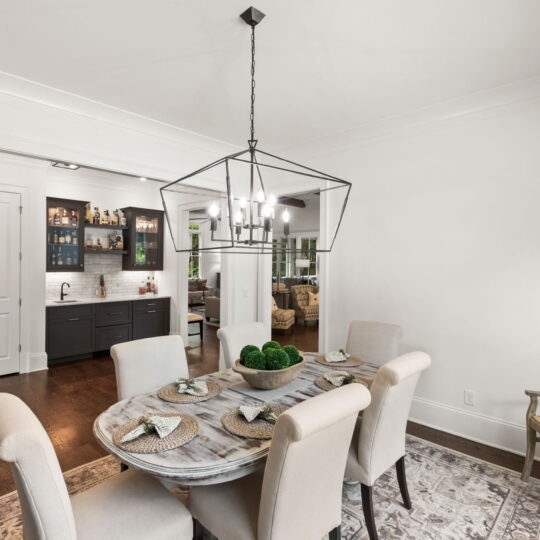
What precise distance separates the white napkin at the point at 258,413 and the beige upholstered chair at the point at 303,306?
20.8ft

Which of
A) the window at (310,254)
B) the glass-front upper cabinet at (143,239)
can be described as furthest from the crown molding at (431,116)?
the window at (310,254)

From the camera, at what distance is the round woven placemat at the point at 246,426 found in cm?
153

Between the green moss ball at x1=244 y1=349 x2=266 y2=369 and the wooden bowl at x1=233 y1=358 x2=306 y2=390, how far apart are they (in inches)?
→ 1.1

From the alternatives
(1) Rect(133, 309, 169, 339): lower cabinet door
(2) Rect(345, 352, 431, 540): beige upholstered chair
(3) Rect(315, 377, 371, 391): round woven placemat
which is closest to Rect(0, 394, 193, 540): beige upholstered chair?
(2) Rect(345, 352, 431, 540): beige upholstered chair

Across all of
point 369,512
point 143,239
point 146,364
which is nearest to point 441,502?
point 369,512

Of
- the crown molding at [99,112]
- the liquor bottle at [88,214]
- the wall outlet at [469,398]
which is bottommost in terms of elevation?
the wall outlet at [469,398]

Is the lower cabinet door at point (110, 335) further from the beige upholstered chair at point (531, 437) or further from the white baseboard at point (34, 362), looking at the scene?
the beige upholstered chair at point (531, 437)

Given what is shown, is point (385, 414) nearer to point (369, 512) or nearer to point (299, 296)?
point (369, 512)

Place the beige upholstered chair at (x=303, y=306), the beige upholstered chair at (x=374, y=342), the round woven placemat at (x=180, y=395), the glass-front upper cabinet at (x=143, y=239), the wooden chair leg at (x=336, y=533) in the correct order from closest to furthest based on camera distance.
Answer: the wooden chair leg at (x=336, y=533), the round woven placemat at (x=180, y=395), the beige upholstered chair at (x=374, y=342), the glass-front upper cabinet at (x=143, y=239), the beige upholstered chair at (x=303, y=306)

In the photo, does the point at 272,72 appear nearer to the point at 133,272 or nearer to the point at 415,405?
the point at 415,405

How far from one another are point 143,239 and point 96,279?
0.98m

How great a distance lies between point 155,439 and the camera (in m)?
1.48

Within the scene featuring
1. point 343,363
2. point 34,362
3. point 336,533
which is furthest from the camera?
point 34,362

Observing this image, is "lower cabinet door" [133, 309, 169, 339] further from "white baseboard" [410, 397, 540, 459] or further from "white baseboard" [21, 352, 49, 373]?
"white baseboard" [410, 397, 540, 459]
